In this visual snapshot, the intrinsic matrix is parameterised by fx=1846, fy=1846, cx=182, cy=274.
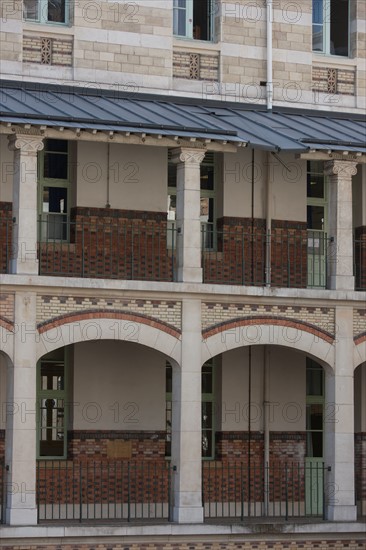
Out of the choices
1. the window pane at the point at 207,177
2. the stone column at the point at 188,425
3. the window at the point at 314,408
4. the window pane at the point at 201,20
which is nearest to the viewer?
the stone column at the point at 188,425

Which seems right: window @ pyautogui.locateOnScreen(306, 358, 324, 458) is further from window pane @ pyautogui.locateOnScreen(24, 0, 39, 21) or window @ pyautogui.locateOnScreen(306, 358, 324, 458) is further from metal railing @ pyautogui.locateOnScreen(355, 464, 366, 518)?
window pane @ pyautogui.locateOnScreen(24, 0, 39, 21)

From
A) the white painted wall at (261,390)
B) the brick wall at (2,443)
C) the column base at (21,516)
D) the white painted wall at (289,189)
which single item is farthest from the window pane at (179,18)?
the column base at (21,516)

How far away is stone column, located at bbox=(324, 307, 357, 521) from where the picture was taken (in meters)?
33.4

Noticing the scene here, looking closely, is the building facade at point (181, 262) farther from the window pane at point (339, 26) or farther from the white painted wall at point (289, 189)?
the window pane at point (339, 26)

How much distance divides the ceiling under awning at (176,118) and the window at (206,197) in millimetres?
1100

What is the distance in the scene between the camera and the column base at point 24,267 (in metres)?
31.4

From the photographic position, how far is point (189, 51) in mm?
35375

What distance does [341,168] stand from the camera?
33.9 meters

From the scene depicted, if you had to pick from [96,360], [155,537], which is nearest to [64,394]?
[96,360]

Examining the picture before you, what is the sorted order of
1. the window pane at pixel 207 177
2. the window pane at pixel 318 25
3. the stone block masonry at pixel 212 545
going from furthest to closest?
the window pane at pixel 318 25, the window pane at pixel 207 177, the stone block masonry at pixel 212 545

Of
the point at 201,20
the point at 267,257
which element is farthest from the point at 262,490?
the point at 201,20

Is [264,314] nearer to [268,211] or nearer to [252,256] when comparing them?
[252,256]

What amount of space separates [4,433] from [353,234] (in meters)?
8.20

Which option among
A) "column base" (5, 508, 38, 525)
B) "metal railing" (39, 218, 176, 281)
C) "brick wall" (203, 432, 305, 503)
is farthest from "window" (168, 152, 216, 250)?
"column base" (5, 508, 38, 525)
